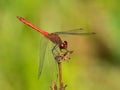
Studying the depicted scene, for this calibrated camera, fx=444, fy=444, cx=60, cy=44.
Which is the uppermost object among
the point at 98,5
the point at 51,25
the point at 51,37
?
the point at 98,5

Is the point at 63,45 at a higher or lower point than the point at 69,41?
lower

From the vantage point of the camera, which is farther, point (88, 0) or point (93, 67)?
point (88, 0)

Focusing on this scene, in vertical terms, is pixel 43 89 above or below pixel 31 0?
below

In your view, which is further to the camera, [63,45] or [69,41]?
[69,41]

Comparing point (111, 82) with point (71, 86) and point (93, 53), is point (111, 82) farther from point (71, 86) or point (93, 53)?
point (71, 86)

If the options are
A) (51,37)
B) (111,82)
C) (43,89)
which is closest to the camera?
(51,37)

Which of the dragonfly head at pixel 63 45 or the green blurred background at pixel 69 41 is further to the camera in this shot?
the green blurred background at pixel 69 41

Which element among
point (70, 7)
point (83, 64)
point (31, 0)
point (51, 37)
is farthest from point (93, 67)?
point (51, 37)

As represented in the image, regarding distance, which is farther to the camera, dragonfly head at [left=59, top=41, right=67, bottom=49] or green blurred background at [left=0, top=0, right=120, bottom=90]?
green blurred background at [left=0, top=0, right=120, bottom=90]
